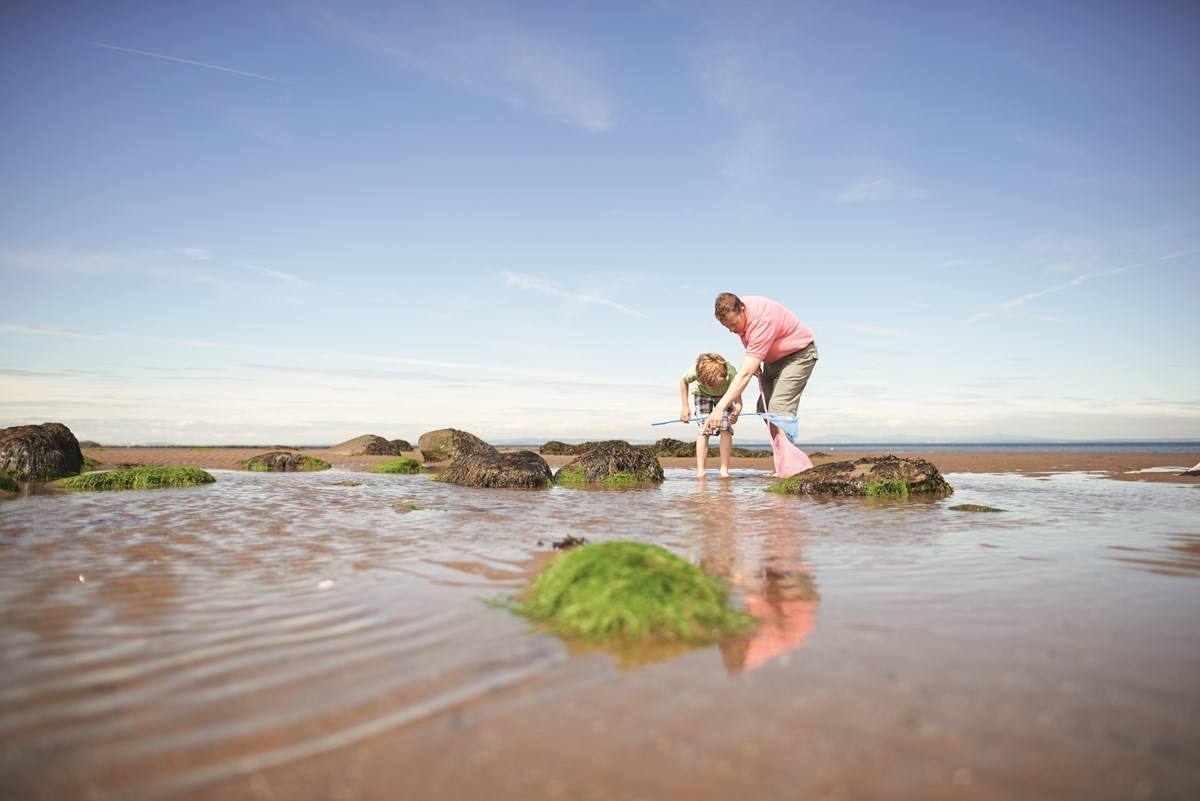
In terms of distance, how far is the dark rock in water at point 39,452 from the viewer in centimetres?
1048

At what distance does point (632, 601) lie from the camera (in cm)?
276

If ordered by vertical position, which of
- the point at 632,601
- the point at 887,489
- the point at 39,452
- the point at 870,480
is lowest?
the point at 632,601

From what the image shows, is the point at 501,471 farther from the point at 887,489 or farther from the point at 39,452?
the point at 39,452

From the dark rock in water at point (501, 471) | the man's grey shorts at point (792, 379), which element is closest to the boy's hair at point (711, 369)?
the man's grey shorts at point (792, 379)

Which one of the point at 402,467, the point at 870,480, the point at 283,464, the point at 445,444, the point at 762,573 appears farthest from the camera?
the point at 445,444

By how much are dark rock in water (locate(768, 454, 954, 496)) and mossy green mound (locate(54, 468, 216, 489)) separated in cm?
859

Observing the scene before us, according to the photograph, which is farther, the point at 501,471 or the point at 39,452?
the point at 39,452

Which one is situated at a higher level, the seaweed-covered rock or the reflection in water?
the seaweed-covered rock

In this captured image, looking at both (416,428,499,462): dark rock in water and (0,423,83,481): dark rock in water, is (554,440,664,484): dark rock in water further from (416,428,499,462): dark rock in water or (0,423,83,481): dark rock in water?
(416,428,499,462): dark rock in water

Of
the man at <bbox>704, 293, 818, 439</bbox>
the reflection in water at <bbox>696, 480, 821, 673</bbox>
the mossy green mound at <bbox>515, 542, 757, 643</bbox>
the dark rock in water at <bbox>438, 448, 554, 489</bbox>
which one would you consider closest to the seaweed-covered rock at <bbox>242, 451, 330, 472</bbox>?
the dark rock in water at <bbox>438, 448, 554, 489</bbox>

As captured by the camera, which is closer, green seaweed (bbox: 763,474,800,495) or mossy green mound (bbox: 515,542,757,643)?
mossy green mound (bbox: 515,542,757,643)

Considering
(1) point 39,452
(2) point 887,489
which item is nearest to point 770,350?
(2) point 887,489

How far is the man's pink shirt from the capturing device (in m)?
8.95

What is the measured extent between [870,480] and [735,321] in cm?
278
